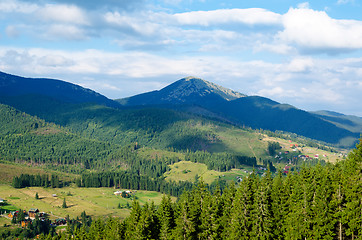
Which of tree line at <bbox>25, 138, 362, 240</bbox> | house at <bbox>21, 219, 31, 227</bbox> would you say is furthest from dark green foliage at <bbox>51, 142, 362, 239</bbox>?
house at <bbox>21, 219, 31, 227</bbox>

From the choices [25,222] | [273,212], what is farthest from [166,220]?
[25,222]

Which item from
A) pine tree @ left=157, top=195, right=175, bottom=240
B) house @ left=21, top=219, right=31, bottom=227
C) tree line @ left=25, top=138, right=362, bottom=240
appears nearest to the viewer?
tree line @ left=25, top=138, right=362, bottom=240

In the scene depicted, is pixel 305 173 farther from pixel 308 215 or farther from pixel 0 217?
pixel 0 217

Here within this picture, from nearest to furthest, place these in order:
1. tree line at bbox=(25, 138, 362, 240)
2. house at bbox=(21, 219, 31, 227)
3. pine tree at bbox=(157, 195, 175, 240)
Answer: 1. tree line at bbox=(25, 138, 362, 240)
2. pine tree at bbox=(157, 195, 175, 240)
3. house at bbox=(21, 219, 31, 227)

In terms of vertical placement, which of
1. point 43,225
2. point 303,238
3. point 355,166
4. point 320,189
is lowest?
point 43,225

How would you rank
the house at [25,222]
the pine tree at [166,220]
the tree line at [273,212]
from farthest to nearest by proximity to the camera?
the house at [25,222], the pine tree at [166,220], the tree line at [273,212]

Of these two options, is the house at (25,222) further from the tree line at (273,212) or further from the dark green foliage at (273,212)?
the dark green foliage at (273,212)

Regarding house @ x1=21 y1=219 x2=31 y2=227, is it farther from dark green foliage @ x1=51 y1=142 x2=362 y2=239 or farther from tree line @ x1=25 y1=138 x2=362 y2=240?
dark green foliage @ x1=51 y1=142 x2=362 y2=239

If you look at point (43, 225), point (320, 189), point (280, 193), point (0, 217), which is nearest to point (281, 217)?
point (280, 193)

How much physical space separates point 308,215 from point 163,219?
128ft

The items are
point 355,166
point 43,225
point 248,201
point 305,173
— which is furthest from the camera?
point 43,225

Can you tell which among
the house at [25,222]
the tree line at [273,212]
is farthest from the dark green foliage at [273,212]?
the house at [25,222]

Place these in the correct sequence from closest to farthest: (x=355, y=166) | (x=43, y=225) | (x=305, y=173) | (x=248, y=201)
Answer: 1. (x=355, y=166)
2. (x=248, y=201)
3. (x=305, y=173)
4. (x=43, y=225)

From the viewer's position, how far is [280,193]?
86.6 metres
